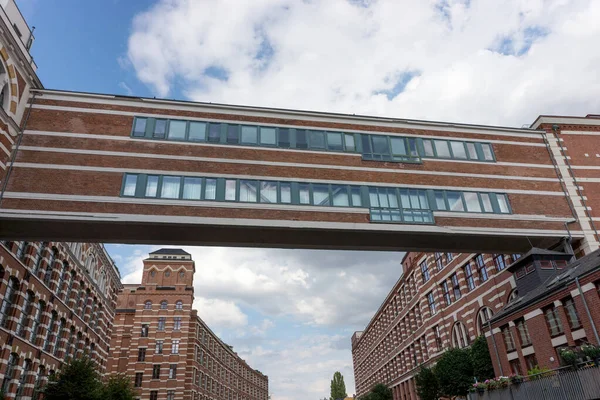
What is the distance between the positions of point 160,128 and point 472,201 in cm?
1932

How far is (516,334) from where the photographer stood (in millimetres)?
21938

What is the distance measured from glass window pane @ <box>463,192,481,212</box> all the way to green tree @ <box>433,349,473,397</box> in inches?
373

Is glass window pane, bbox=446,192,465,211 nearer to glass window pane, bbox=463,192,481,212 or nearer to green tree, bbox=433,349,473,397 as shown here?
glass window pane, bbox=463,192,481,212

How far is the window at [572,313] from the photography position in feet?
59.5

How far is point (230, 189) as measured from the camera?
25.2 meters

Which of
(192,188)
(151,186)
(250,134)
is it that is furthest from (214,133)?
(151,186)

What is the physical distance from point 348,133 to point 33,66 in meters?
19.4

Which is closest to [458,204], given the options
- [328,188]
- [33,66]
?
[328,188]

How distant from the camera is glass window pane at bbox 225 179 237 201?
2486cm

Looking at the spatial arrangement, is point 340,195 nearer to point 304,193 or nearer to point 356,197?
point 356,197

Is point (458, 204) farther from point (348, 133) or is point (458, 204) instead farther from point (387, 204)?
→ point (348, 133)

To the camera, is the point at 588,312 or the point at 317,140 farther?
the point at 317,140

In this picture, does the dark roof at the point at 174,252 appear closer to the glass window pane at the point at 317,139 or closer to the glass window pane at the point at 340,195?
the glass window pane at the point at 317,139

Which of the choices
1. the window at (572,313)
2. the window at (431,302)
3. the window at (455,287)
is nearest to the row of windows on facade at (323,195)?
the window at (572,313)
